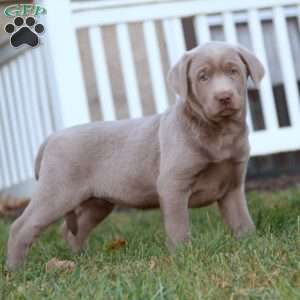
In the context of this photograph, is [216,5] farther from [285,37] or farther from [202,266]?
[202,266]

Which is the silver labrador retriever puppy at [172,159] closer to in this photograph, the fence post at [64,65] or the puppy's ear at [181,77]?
the puppy's ear at [181,77]

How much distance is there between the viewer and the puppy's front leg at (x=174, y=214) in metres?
3.53

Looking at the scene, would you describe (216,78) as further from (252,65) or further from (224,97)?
(252,65)

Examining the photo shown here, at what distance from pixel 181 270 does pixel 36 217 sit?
1.18 meters

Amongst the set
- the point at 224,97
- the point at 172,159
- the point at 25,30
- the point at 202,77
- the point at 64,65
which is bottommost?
the point at 172,159

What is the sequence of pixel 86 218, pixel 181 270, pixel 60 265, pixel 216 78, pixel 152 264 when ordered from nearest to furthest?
pixel 181 270 < pixel 152 264 < pixel 60 265 < pixel 216 78 < pixel 86 218

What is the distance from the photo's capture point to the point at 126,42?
577 centimetres

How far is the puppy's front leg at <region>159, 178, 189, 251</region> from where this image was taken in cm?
353

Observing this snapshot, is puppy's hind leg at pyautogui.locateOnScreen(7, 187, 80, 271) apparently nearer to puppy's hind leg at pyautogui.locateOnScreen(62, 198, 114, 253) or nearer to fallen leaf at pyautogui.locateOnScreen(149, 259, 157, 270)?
puppy's hind leg at pyautogui.locateOnScreen(62, 198, 114, 253)

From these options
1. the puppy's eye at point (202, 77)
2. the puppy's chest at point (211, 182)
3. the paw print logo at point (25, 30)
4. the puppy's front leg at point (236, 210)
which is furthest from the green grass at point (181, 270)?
the paw print logo at point (25, 30)

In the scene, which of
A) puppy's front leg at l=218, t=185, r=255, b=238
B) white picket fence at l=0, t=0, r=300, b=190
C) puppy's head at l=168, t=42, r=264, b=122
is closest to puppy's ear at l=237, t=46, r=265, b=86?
puppy's head at l=168, t=42, r=264, b=122

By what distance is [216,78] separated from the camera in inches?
136

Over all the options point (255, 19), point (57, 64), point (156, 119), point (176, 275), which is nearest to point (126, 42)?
point (57, 64)

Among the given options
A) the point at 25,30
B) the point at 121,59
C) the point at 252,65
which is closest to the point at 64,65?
the point at 121,59
